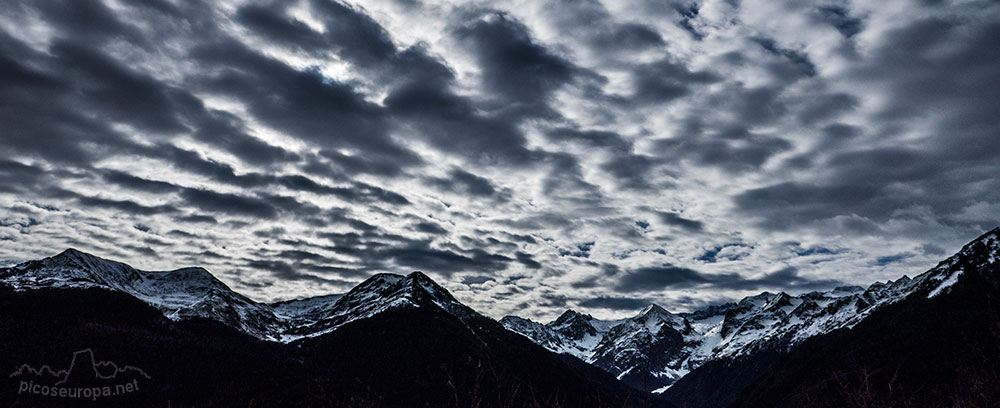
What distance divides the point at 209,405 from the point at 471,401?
726 ft

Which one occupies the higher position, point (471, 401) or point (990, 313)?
point (990, 313)

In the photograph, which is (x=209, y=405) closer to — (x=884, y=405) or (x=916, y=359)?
(x=884, y=405)

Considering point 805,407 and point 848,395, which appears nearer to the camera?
point 848,395

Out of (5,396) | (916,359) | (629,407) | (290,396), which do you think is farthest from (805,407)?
(5,396)

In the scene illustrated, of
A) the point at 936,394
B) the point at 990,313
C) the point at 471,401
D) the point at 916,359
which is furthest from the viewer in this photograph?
the point at 916,359

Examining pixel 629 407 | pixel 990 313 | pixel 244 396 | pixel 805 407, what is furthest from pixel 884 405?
pixel 244 396

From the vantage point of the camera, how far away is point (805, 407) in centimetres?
17988

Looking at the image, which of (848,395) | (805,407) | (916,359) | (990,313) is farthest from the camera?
(916,359)

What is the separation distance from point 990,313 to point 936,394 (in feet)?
11.7

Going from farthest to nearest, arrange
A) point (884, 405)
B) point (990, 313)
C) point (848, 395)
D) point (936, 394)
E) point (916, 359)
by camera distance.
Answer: point (916, 359), point (936, 394), point (990, 313), point (884, 405), point (848, 395)

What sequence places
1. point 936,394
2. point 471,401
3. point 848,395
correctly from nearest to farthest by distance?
point 471,401 < point 848,395 < point 936,394

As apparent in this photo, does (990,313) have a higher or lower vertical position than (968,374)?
higher

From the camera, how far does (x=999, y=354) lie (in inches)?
534

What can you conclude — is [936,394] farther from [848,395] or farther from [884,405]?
[848,395]
